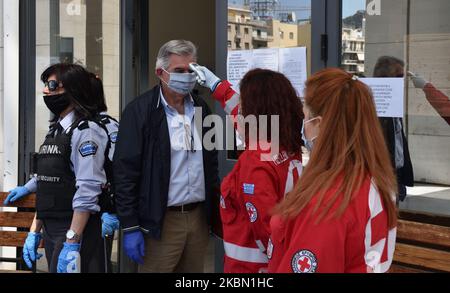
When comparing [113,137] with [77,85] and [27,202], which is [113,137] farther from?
[27,202]

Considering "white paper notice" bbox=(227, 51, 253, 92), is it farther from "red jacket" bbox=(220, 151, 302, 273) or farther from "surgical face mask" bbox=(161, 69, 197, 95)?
"red jacket" bbox=(220, 151, 302, 273)

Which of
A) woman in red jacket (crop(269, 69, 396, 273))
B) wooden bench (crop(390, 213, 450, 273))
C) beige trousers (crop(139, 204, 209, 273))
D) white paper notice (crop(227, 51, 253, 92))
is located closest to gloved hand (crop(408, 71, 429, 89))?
wooden bench (crop(390, 213, 450, 273))

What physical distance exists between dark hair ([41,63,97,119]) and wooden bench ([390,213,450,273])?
192cm

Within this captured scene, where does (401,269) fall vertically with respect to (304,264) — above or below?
below

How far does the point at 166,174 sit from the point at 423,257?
1.47m

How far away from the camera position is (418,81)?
3562 mm

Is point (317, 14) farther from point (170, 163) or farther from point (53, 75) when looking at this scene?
point (53, 75)

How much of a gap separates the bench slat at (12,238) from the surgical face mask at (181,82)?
6.75 ft

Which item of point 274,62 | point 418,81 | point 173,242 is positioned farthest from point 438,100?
point 173,242

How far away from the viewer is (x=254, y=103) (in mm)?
2730

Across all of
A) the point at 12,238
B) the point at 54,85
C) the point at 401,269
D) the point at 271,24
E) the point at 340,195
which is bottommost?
the point at 12,238

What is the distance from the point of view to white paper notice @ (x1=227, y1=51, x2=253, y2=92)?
4262 mm

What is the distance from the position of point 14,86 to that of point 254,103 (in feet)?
11.5
